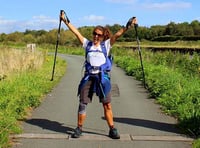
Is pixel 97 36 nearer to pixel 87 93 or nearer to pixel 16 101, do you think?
pixel 87 93

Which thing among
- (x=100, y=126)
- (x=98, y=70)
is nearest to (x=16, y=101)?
(x=100, y=126)

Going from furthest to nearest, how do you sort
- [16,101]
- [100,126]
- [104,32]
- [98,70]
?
[16,101] → [100,126] → [104,32] → [98,70]

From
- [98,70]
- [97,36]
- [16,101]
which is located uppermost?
[97,36]

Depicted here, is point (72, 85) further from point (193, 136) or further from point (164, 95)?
point (193, 136)

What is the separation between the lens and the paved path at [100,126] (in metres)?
7.29

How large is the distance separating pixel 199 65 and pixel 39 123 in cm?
1272

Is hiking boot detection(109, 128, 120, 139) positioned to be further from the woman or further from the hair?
the hair

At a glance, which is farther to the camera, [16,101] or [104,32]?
[16,101]

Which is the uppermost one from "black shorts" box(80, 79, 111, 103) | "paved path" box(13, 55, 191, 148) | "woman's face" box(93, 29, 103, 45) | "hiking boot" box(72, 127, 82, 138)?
"woman's face" box(93, 29, 103, 45)

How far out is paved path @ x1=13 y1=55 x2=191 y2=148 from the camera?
7.29 meters

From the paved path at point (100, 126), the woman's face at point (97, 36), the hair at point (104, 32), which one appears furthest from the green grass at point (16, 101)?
the hair at point (104, 32)

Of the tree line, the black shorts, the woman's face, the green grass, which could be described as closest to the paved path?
the green grass

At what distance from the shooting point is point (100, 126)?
870 centimetres

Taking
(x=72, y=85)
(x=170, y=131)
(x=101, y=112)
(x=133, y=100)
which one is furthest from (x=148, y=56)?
(x=170, y=131)
